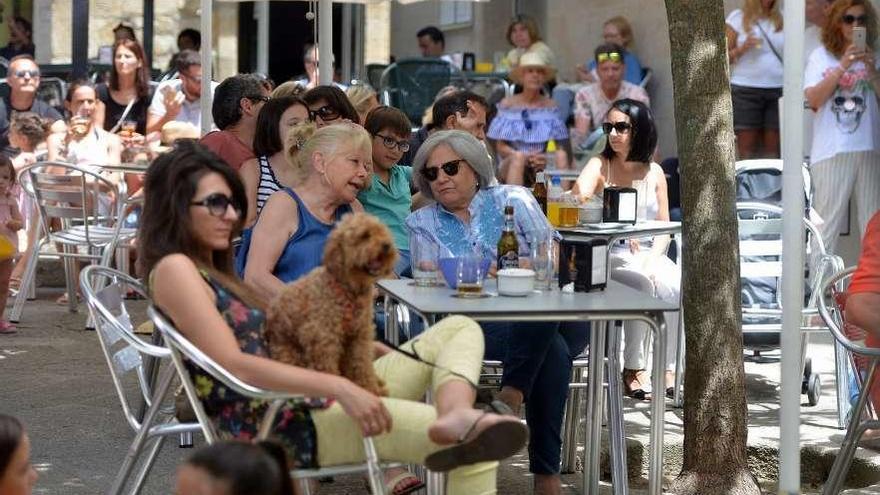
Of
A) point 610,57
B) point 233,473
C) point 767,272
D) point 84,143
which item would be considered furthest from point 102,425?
point 610,57

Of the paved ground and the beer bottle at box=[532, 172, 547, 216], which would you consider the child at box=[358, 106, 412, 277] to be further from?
the paved ground

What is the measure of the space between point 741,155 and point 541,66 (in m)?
2.15

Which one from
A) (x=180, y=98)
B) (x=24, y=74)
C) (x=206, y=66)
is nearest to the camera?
(x=206, y=66)

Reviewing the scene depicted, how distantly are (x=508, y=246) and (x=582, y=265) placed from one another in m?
0.46

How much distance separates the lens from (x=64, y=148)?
10.8 metres

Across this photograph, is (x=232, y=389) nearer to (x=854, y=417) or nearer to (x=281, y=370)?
(x=281, y=370)

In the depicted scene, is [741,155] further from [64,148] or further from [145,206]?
[145,206]

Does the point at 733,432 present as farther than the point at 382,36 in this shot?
No

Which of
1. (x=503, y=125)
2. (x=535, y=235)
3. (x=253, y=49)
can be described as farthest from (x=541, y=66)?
(x=253, y=49)

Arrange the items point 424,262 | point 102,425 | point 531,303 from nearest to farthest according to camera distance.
→ point 531,303 → point 424,262 → point 102,425

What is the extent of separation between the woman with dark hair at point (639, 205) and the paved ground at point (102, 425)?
0.25 m

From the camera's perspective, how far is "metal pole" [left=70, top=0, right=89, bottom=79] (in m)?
15.3

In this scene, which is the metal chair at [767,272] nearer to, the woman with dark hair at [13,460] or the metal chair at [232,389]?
the metal chair at [232,389]

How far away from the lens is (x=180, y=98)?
11.6 meters
